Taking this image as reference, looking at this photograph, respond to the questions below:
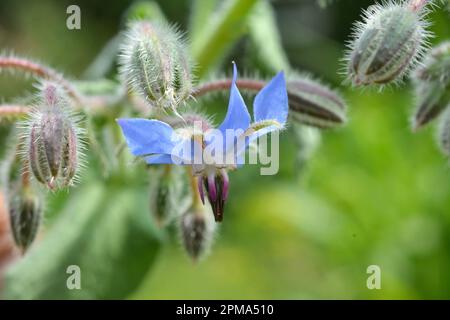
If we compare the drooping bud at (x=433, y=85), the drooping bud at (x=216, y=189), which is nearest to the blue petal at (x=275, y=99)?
the drooping bud at (x=216, y=189)

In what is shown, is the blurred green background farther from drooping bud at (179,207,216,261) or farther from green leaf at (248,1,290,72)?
drooping bud at (179,207,216,261)

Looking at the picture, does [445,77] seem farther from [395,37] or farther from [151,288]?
[151,288]

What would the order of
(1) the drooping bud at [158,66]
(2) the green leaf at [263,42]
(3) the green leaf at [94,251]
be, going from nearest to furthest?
(1) the drooping bud at [158,66]
(3) the green leaf at [94,251]
(2) the green leaf at [263,42]

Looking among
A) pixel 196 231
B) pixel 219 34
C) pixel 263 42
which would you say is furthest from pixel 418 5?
pixel 263 42

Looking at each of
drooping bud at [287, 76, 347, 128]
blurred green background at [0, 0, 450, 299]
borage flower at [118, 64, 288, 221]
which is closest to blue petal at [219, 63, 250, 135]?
borage flower at [118, 64, 288, 221]

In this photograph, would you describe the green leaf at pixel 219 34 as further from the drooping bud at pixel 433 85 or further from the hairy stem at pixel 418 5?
the hairy stem at pixel 418 5
